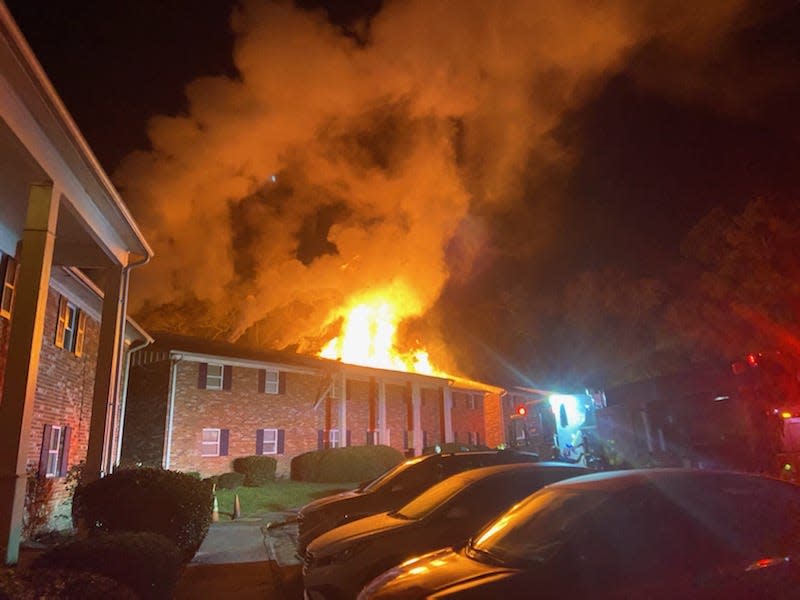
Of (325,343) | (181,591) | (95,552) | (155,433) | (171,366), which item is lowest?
(181,591)

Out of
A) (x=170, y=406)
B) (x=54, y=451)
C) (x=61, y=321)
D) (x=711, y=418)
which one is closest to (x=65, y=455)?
(x=54, y=451)

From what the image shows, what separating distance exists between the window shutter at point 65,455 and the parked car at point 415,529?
289 inches

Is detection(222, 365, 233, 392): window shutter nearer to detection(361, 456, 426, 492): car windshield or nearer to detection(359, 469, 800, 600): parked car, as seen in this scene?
detection(361, 456, 426, 492): car windshield

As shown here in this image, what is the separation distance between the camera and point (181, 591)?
21.6 feet

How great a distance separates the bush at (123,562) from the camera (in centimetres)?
495

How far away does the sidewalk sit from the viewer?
6.49m

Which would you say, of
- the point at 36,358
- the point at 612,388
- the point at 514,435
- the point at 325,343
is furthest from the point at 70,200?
the point at 514,435

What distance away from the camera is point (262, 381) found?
2164 centimetres

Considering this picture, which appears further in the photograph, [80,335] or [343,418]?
[343,418]

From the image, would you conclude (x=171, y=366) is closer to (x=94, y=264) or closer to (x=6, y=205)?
(x=94, y=264)

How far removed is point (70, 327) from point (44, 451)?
254cm

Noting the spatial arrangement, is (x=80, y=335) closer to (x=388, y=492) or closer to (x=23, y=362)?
(x=23, y=362)

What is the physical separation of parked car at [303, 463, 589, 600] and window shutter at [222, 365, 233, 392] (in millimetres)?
15257

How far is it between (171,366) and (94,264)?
9.63 metres
